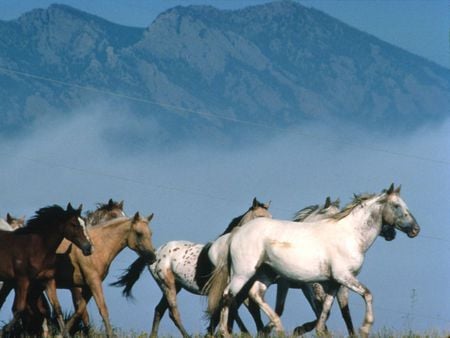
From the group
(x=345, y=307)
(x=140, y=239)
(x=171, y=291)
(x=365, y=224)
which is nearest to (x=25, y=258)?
(x=140, y=239)

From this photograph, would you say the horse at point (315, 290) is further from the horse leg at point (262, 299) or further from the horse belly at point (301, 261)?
the horse belly at point (301, 261)

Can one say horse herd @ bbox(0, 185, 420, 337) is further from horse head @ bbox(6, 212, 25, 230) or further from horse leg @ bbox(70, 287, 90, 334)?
horse head @ bbox(6, 212, 25, 230)

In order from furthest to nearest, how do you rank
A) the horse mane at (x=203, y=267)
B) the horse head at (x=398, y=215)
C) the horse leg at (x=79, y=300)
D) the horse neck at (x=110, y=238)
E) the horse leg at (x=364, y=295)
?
the horse mane at (x=203, y=267) → the horse neck at (x=110, y=238) → the horse leg at (x=79, y=300) → the horse head at (x=398, y=215) → the horse leg at (x=364, y=295)

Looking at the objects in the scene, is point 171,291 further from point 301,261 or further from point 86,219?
point 301,261

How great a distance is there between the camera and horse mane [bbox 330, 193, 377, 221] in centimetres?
1908

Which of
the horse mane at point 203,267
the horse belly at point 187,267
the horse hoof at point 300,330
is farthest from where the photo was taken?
the horse belly at point 187,267

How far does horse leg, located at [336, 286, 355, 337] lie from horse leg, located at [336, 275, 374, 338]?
0.99 meters

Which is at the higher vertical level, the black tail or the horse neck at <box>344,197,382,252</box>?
the horse neck at <box>344,197,382,252</box>

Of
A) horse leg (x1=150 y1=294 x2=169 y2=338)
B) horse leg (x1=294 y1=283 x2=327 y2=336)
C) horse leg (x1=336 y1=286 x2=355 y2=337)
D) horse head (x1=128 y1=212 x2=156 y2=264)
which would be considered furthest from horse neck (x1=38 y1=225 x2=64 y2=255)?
horse leg (x1=336 y1=286 x2=355 y2=337)

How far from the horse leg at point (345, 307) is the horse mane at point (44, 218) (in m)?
4.25

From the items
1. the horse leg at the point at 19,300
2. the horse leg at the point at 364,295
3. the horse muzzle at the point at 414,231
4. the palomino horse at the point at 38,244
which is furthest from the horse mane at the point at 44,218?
the horse muzzle at the point at 414,231

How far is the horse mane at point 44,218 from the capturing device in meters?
18.7

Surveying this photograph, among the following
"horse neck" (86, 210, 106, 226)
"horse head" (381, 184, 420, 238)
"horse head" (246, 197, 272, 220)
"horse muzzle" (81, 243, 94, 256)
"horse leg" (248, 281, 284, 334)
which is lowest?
"horse leg" (248, 281, 284, 334)

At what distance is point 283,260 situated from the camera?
18.8 meters
